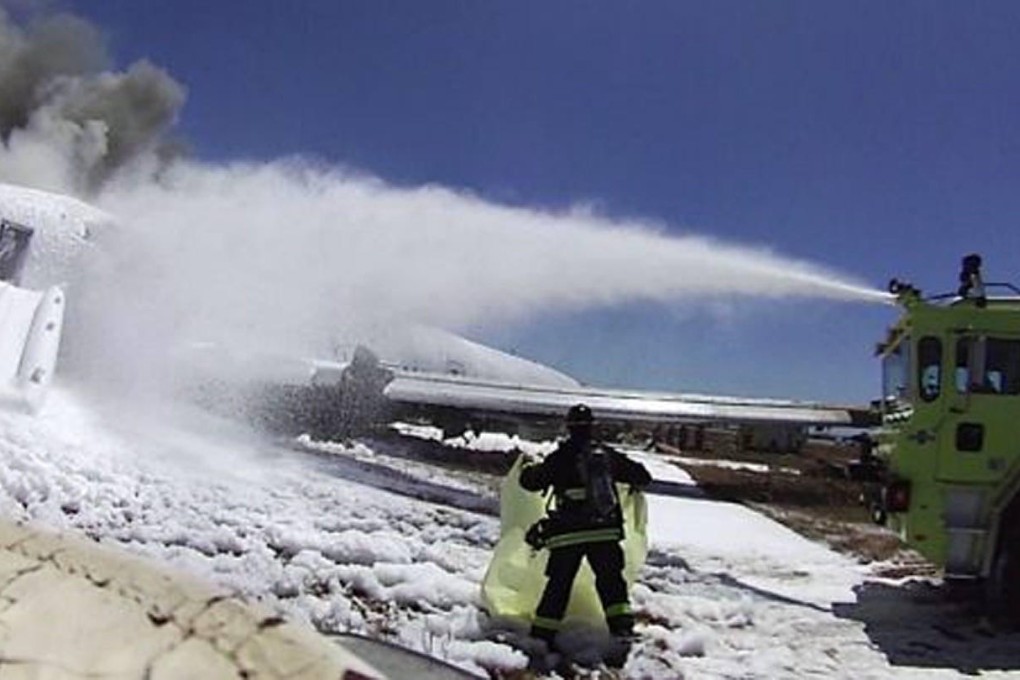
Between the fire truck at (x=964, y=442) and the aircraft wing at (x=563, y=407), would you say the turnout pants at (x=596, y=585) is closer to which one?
the fire truck at (x=964, y=442)

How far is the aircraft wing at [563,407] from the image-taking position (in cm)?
2764

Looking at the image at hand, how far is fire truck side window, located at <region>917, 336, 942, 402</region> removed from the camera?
10.5 m

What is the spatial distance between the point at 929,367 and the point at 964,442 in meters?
0.73

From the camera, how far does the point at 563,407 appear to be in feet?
95.9

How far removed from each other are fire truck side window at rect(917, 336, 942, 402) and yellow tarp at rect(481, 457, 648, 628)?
3.09 m

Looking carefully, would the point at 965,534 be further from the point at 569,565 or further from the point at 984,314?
the point at 569,565

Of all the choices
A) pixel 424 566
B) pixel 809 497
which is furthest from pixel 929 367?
pixel 809 497

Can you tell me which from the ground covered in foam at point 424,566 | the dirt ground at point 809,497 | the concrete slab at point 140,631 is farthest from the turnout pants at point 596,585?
the concrete slab at point 140,631

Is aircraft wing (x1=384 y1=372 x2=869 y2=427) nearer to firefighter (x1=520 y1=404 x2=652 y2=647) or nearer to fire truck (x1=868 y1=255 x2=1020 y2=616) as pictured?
fire truck (x1=868 y1=255 x2=1020 y2=616)

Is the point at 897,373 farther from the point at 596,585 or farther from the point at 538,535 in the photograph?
the point at 538,535

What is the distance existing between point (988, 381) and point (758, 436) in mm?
24531

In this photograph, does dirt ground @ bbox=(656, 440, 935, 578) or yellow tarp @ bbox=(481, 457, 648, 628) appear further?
dirt ground @ bbox=(656, 440, 935, 578)

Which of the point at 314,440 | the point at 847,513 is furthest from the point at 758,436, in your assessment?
the point at 314,440

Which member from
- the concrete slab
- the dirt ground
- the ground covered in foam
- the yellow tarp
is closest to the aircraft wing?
the dirt ground
